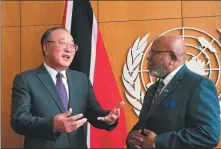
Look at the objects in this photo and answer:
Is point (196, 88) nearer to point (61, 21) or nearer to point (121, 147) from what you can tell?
point (121, 147)

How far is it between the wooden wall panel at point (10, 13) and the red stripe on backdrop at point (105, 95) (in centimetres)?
106

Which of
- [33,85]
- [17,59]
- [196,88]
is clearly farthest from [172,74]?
[17,59]

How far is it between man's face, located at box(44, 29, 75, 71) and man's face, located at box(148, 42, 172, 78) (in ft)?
2.19

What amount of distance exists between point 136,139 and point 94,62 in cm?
163

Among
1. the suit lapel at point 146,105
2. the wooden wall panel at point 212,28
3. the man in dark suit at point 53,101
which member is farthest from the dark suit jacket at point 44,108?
the wooden wall panel at point 212,28

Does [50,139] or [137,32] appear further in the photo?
[137,32]

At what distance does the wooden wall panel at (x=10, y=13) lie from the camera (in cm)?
364

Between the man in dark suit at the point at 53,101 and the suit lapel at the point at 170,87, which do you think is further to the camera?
the man in dark suit at the point at 53,101

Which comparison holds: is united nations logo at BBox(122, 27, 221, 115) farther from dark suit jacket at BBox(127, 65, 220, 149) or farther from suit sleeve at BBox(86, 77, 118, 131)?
dark suit jacket at BBox(127, 65, 220, 149)

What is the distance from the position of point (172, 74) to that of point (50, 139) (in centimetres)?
79

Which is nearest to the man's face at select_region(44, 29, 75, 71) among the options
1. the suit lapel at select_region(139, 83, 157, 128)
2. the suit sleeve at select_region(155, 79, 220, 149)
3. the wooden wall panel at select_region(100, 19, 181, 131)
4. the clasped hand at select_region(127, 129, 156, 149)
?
the suit lapel at select_region(139, 83, 157, 128)

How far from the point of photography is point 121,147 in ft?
10.9

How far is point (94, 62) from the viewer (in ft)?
10.5

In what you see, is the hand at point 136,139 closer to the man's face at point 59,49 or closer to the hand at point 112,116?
the hand at point 112,116
